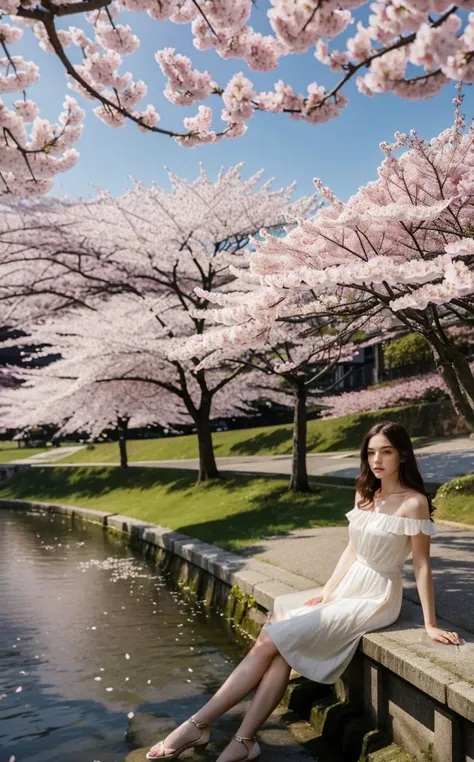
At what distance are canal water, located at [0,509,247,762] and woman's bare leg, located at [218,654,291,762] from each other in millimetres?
1061

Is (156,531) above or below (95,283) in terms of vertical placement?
below

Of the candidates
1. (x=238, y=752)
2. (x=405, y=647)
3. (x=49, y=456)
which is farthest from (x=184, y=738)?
(x=49, y=456)

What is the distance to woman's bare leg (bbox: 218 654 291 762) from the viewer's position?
13.3 ft

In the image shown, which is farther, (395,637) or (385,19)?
(395,637)

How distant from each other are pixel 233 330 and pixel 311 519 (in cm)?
547

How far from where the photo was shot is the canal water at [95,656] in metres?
5.12

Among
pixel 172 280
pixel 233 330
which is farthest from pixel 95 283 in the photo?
pixel 233 330

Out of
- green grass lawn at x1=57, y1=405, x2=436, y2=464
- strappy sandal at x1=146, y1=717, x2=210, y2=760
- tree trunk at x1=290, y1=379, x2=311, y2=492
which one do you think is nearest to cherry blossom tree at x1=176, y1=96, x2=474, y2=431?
strappy sandal at x1=146, y1=717, x2=210, y2=760

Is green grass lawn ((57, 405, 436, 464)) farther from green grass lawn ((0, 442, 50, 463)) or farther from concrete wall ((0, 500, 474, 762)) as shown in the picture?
concrete wall ((0, 500, 474, 762))

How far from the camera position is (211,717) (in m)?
4.15

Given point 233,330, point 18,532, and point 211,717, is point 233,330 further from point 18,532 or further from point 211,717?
point 18,532

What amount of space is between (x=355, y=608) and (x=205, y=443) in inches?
471

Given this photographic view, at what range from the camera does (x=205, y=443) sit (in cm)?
1622

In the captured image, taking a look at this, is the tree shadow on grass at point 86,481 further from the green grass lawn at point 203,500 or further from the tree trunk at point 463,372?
the tree trunk at point 463,372
